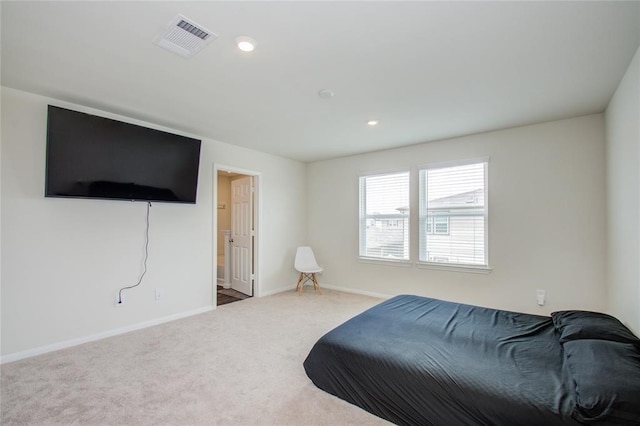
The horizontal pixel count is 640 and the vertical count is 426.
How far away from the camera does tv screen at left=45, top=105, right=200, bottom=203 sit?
270cm

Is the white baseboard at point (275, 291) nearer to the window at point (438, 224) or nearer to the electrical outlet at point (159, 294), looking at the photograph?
the electrical outlet at point (159, 294)

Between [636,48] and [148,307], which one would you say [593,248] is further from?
[148,307]

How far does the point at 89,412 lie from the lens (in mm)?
1896

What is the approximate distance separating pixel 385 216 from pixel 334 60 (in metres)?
3.03

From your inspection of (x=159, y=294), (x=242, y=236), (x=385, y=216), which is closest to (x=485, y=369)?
(x=385, y=216)

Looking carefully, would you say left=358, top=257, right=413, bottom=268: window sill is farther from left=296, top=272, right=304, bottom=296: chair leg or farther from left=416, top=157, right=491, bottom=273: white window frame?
left=296, top=272, right=304, bottom=296: chair leg

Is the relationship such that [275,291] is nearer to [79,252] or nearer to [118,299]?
[118,299]

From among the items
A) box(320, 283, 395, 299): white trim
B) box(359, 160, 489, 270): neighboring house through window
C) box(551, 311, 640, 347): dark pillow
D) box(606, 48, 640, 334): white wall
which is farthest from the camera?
box(320, 283, 395, 299): white trim

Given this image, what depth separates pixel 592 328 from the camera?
1.93 meters

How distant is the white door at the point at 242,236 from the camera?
4.91m

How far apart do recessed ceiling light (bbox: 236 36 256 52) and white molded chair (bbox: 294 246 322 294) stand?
3643 millimetres

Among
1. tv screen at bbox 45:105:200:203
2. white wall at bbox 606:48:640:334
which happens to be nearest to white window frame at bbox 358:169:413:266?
white wall at bbox 606:48:640:334

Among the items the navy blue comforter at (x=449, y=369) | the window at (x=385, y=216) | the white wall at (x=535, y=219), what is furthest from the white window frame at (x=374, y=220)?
the navy blue comforter at (x=449, y=369)

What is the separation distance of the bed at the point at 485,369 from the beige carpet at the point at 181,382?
0.76 ft
